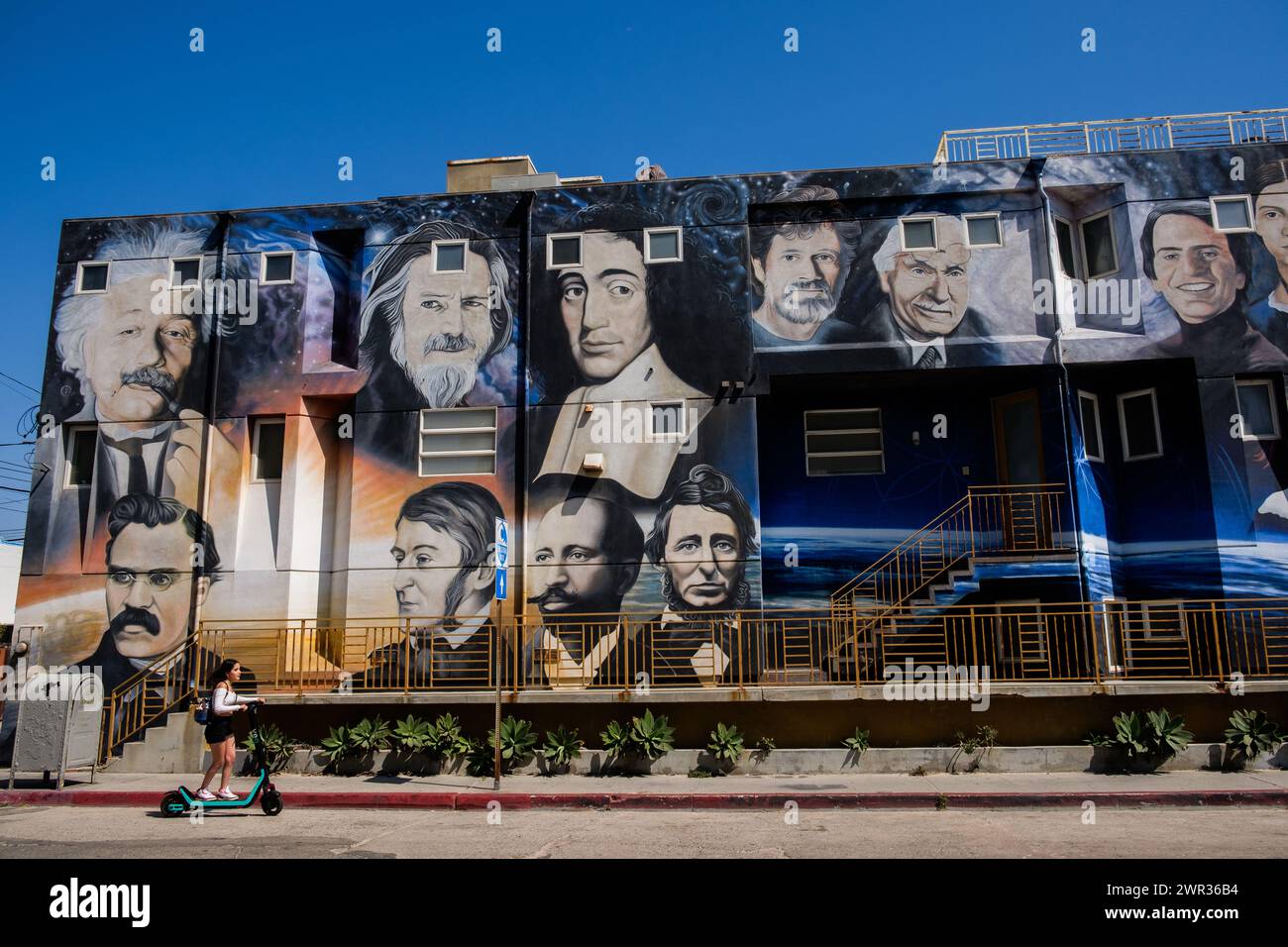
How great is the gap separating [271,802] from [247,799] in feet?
0.98

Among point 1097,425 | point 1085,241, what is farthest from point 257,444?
point 1085,241

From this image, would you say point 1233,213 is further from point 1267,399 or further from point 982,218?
point 982,218

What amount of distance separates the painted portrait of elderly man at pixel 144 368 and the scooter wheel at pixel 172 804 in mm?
7256

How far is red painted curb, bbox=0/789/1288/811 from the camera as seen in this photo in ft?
37.6

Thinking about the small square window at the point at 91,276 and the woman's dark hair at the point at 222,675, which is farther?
the small square window at the point at 91,276

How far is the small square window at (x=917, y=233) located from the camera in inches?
679

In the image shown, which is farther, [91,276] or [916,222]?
[91,276]

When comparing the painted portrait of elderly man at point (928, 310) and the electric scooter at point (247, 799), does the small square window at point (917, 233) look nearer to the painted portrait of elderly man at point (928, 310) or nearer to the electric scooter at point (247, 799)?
the painted portrait of elderly man at point (928, 310)

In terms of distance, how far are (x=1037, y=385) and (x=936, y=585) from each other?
4.17 m

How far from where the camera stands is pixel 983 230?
56.5ft

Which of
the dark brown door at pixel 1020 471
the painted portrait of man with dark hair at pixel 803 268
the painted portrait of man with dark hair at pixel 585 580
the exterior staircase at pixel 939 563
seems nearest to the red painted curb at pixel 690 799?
the exterior staircase at pixel 939 563

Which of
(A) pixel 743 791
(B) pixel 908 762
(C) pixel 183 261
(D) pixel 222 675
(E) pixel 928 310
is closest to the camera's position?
(D) pixel 222 675

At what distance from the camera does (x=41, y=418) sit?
1820cm
